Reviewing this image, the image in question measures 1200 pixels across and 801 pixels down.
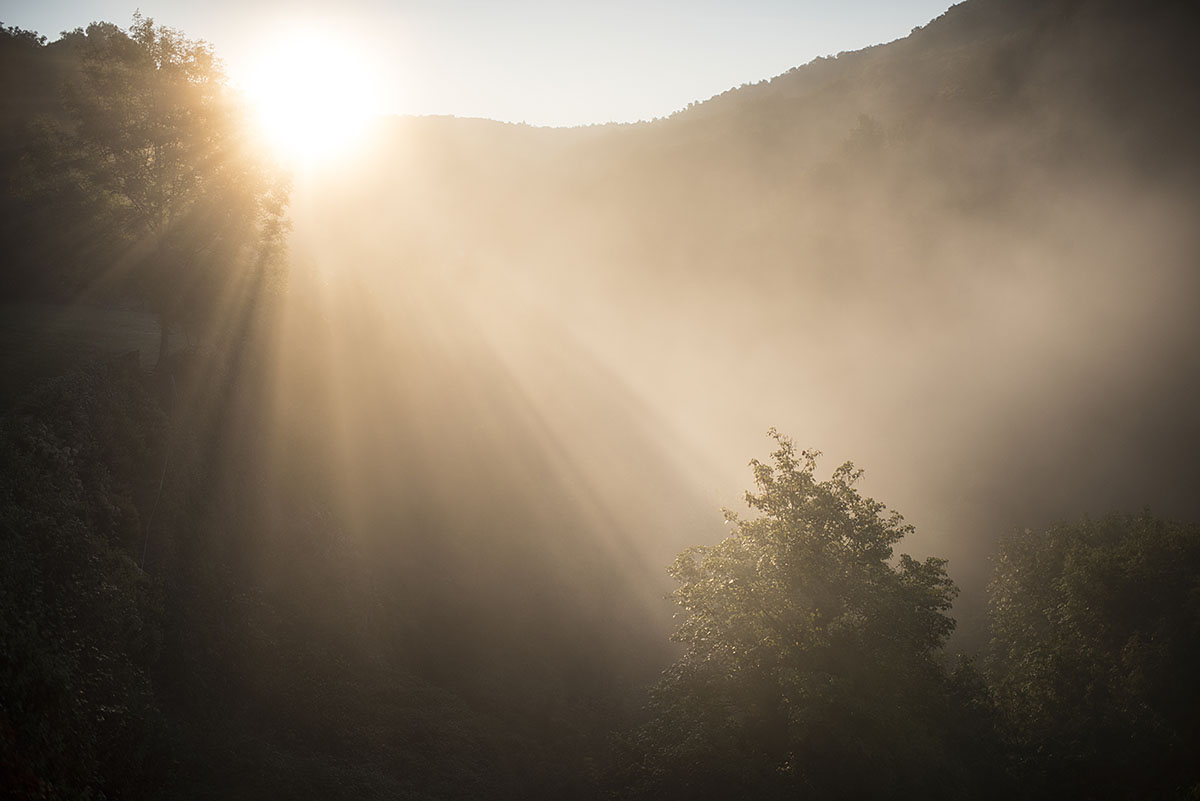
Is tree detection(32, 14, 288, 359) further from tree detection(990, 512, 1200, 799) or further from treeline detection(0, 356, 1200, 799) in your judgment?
tree detection(990, 512, 1200, 799)

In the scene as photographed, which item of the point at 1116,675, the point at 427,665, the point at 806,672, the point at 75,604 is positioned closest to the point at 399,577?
the point at 427,665

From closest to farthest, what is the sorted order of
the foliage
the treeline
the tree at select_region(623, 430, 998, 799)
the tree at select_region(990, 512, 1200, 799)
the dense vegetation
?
the foliage
the treeline
the dense vegetation
the tree at select_region(623, 430, 998, 799)
the tree at select_region(990, 512, 1200, 799)

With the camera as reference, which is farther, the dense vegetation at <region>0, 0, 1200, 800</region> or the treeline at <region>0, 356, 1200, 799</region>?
the dense vegetation at <region>0, 0, 1200, 800</region>

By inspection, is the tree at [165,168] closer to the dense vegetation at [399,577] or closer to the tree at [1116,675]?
the dense vegetation at [399,577]

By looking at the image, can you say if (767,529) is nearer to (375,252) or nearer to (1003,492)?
(375,252)

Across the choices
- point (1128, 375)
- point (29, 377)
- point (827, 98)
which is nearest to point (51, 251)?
point (29, 377)

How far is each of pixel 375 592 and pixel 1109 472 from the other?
10437 cm

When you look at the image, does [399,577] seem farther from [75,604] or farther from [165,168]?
[165,168]

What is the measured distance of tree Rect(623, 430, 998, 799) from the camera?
80.4 feet

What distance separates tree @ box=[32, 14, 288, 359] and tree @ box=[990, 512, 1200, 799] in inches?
1748

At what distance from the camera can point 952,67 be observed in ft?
552

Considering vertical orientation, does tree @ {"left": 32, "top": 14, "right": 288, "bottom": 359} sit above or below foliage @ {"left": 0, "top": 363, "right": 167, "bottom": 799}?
above

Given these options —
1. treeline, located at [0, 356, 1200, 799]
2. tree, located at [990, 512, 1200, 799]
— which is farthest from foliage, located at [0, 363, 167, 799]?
tree, located at [990, 512, 1200, 799]

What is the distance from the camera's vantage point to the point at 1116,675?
111ft
